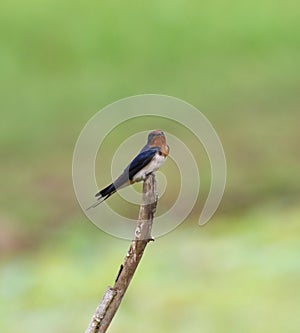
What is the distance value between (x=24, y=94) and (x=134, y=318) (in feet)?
44.6

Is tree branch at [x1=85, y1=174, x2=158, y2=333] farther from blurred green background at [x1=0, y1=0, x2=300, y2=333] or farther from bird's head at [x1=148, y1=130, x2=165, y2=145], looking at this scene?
blurred green background at [x1=0, y1=0, x2=300, y2=333]

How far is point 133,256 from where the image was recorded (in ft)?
16.1

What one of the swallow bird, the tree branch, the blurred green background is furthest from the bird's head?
the blurred green background

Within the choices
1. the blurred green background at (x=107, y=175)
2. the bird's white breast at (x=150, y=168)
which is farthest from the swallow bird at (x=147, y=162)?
the blurred green background at (x=107, y=175)

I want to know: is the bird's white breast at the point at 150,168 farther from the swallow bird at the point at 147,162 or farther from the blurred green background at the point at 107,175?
the blurred green background at the point at 107,175

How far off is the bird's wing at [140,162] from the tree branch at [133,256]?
2.2 inches

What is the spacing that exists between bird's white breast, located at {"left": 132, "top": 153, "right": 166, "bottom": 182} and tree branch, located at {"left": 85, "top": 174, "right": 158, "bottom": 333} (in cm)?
2

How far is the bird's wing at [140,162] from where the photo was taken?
195 inches

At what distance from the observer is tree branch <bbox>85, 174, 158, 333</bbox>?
4.86m

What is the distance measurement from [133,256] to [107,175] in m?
14.2

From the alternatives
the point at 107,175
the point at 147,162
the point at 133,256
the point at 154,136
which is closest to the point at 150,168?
the point at 147,162

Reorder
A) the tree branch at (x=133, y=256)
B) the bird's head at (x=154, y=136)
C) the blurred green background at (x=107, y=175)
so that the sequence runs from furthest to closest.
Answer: the blurred green background at (x=107, y=175), the bird's head at (x=154, y=136), the tree branch at (x=133, y=256)

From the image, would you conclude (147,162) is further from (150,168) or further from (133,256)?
(133,256)

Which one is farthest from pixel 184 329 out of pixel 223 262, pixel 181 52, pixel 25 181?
pixel 181 52
